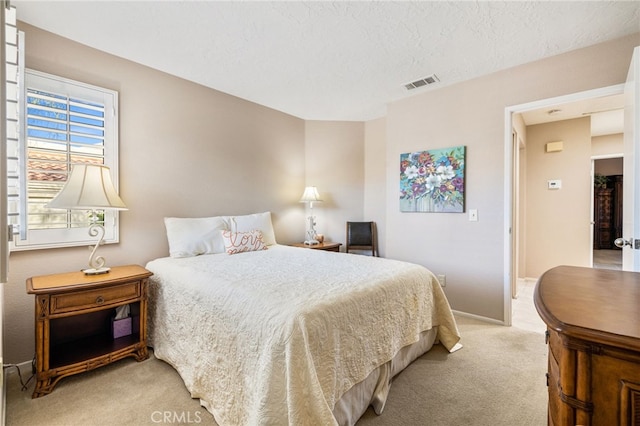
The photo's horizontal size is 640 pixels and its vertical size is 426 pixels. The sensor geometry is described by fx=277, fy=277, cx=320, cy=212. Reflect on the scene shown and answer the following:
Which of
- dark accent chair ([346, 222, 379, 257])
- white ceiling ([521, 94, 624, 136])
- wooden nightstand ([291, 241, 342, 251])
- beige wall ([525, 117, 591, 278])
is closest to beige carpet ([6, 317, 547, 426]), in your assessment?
wooden nightstand ([291, 241, 342, 251])

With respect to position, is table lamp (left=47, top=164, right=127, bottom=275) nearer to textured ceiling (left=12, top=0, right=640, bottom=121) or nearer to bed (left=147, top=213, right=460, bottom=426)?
bed (left=147, top=213, right=460, bottom=426)

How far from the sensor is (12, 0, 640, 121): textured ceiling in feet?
6.23

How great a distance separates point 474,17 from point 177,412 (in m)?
3.22

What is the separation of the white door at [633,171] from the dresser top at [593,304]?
102cm

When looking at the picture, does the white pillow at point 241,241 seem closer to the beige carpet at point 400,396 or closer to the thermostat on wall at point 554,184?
the beige carpet at point 400,396

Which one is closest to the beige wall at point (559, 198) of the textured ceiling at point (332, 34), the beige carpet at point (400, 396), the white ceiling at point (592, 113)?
the white ceiling at point (592, 113)

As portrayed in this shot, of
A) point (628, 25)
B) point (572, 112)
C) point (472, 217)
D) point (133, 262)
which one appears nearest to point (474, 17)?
point (628, 25)

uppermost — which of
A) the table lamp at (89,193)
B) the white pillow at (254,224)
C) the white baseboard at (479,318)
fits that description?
the table lamp at (89,193)

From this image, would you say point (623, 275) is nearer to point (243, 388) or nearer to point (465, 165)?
point (243, 388)

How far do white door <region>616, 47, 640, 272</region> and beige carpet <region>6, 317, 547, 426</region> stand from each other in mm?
1021

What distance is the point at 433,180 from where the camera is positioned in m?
3.22

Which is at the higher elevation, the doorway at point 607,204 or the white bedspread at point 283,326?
the doorway at point 607,204

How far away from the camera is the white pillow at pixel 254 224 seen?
3.04 metres

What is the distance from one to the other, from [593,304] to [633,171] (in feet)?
5.79
